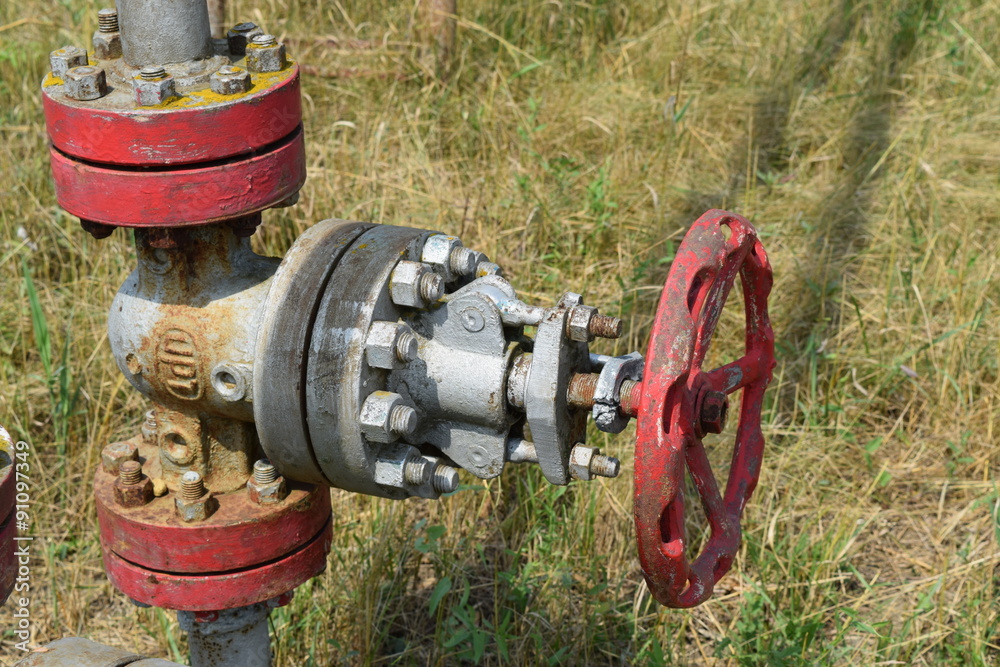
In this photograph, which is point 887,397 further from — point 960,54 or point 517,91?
point 960,54

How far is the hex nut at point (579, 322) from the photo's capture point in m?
1.55

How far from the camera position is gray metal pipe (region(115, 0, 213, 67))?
158cm

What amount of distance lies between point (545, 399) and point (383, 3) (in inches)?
117

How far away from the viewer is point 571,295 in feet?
5.18

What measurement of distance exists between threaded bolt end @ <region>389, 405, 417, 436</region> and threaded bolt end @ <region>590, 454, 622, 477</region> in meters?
0.28

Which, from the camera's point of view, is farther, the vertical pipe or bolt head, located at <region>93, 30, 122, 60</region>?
the vertical pipe

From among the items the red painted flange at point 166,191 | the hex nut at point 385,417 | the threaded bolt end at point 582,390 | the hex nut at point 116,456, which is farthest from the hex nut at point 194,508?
the threaded bolt end at point 582,390

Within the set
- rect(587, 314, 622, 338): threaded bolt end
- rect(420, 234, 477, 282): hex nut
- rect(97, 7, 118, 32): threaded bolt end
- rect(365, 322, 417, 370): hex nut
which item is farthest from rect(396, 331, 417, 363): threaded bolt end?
rect(97, 7, 118, 32): threaded bolt end

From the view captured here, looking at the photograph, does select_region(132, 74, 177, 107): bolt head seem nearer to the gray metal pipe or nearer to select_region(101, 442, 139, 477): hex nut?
the gray metal pipe

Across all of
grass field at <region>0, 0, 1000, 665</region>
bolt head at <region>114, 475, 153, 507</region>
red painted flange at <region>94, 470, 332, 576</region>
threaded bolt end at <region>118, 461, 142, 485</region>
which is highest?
threaded bolt end at <region>118, 461, 142, 485</region>

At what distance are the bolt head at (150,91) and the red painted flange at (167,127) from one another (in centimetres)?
1

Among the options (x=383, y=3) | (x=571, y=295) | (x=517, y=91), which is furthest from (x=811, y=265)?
(x=571, y=295)

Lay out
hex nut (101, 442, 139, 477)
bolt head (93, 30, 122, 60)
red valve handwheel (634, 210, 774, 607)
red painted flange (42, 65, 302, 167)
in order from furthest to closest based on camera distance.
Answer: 1. hex nut (101, 442, 139, 477)
2. bolt head (93, 30, 122, 60)
3. red painted flange (42, 65, 302, 167)
4. red valve handwheel (634, 210, 774, 607)

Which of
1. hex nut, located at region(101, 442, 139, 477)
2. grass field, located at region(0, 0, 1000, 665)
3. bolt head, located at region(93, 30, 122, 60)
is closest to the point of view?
bolt head, located at region(93, 30, 122, 60)
